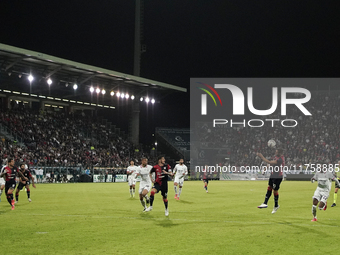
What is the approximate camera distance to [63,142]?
5731 cm

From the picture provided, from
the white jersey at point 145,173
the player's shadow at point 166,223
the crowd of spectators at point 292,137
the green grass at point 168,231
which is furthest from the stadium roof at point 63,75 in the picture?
the player's shadow at point 166,223

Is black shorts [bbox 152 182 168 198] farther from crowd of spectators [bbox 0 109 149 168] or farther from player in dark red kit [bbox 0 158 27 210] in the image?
crowd of spectators [bbox 0 109 149 168]

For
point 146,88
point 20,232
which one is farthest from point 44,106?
point 20,232

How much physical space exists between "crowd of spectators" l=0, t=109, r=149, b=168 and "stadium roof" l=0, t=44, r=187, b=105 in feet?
14.2

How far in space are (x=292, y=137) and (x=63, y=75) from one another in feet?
121

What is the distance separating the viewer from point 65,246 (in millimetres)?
10945

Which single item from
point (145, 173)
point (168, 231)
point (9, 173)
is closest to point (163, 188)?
point (145, 173)

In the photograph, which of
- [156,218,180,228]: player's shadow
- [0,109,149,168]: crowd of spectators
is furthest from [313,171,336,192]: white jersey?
[0,109,149,168]: crowd of spectators

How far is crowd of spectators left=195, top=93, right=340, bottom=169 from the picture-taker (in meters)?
63.3

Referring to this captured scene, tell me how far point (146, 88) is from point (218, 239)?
54.7m

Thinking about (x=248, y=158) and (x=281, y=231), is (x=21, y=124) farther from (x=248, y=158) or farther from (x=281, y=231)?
(x=281, y=231)

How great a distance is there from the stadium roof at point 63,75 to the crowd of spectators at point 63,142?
4.33 m

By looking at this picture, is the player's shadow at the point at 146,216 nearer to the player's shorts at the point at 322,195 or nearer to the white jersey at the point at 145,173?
the white jersey at the point at 145,173

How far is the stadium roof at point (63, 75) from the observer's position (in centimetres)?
4553
